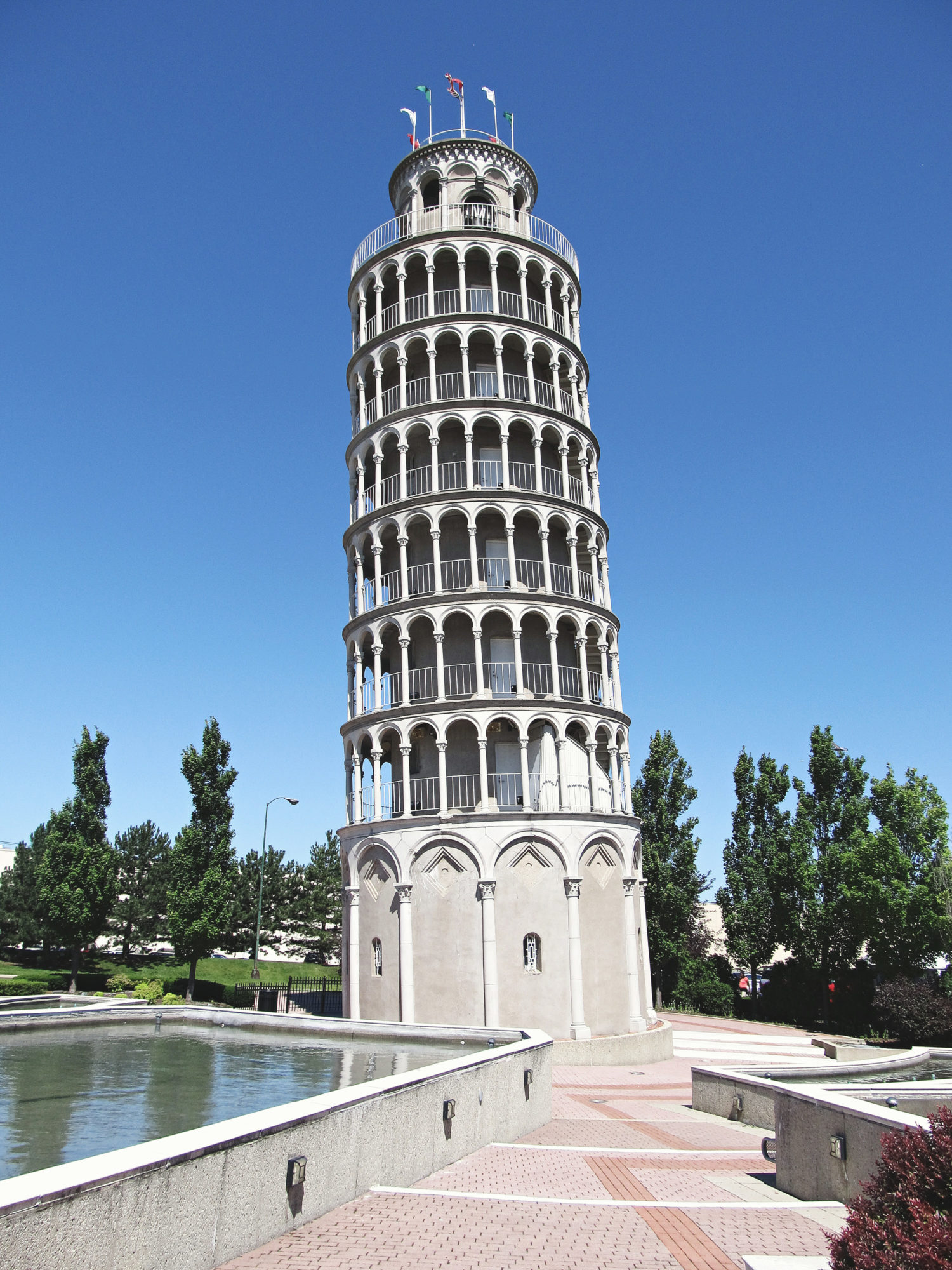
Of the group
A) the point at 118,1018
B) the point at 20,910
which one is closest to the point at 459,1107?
the point at 118,1018

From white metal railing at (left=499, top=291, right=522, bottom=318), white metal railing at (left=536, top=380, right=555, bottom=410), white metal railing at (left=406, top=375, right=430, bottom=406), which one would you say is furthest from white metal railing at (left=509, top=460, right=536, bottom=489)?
white metal railing at (left=499, top=291, right=522, bottom=318)

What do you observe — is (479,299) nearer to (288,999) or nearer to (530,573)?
(530,573)

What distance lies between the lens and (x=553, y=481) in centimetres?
3809

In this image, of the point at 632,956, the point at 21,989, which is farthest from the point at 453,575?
the point at 21,989

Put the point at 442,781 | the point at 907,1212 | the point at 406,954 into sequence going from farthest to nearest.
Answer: the point at 442,781 → the point at 406,954 → the point at 907,1212

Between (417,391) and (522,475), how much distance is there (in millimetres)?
5763

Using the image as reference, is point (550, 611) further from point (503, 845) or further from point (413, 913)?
point (413, 913)

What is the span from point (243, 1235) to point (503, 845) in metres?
23.4

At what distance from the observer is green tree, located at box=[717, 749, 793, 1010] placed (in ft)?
150

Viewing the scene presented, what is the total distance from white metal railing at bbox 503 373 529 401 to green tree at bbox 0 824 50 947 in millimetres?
38227

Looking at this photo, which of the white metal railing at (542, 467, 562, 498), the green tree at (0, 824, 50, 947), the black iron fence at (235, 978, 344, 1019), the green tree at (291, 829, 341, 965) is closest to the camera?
the white metal railing at (542, 467, 562, 498)

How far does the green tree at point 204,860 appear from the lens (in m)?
39.6

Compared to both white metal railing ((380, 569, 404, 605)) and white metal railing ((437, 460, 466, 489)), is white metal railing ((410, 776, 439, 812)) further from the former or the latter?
white metal railing ((437, 460, 466, 489))

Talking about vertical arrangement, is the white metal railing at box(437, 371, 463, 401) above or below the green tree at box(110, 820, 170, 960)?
above
